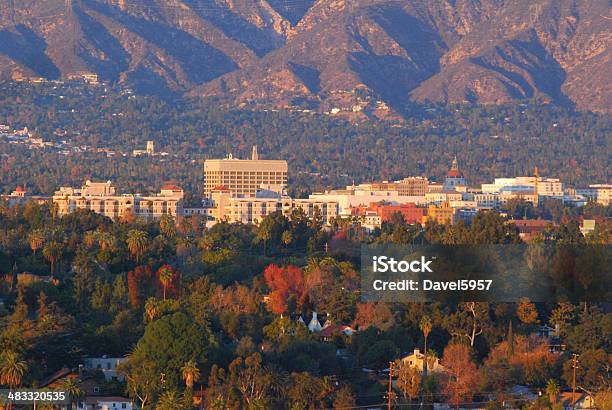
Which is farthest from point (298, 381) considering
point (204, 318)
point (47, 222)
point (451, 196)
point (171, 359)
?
point (451, 196)

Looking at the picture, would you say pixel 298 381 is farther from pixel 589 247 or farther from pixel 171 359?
pixel 589 247

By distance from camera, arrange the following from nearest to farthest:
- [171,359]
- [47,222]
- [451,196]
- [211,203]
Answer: [171,359] < [47,222] < [211,203] < [451,196]

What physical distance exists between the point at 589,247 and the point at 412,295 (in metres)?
11.2

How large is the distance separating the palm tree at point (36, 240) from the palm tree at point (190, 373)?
2578 cm

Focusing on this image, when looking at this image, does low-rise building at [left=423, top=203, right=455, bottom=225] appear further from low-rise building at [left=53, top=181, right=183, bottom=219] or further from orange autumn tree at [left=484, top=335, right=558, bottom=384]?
orange autumn tree at [left=484, top=335, right=558, bottom=384]

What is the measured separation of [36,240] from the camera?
96312mm

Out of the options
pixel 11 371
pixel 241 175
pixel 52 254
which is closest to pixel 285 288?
pixel 52 254

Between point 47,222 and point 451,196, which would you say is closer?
point 47,222

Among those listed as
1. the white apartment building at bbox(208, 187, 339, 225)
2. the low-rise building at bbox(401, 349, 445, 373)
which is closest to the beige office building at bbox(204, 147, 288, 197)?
the white apartment building at bbox(208, 187, 339, 225)

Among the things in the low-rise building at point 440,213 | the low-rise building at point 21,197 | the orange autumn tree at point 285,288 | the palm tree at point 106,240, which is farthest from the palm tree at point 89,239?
the low-rise building at point 440,213

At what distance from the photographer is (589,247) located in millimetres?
87812

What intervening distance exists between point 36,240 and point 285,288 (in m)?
14.8

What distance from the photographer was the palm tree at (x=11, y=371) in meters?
68.5

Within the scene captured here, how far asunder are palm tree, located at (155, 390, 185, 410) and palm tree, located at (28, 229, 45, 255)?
27654 millimetres
